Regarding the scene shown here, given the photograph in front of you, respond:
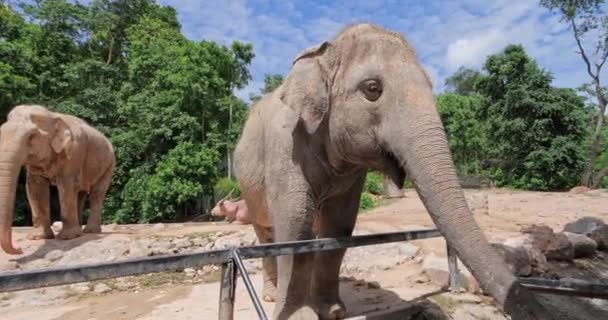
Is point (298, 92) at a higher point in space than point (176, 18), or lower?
lower

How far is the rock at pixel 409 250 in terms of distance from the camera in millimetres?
6461

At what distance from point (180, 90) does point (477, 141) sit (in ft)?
64.8

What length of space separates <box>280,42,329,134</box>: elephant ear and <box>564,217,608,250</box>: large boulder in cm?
607

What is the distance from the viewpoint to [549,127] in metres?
22.8

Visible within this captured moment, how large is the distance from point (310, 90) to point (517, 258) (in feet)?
11.8

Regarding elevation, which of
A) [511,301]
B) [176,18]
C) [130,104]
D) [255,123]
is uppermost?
[176,18]

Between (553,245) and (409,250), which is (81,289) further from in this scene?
(553,245)

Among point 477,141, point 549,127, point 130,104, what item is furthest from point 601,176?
point 130,104

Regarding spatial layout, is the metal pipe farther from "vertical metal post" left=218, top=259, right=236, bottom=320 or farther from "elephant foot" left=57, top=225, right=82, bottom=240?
"elephant foot" left=57, top=225, right=82, bottom=240

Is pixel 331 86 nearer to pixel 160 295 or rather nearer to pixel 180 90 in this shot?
pixel 160 295

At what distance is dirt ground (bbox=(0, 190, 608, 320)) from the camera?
13.6ft

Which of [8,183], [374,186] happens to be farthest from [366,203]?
[8,183]

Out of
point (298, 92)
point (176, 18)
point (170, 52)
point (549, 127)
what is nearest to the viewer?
point (298, 92)

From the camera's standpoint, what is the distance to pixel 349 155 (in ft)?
9.31
